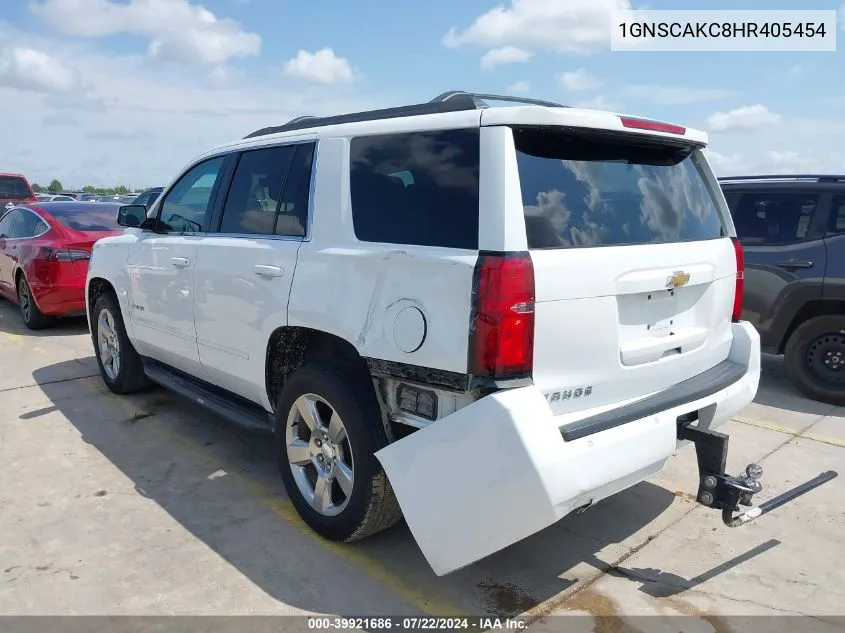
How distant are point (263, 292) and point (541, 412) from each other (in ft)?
5.76

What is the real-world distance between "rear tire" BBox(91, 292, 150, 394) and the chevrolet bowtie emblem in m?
4.20

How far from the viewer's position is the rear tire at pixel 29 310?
834cm

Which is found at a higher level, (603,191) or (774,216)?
(603,191)

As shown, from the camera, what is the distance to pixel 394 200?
2.98 m

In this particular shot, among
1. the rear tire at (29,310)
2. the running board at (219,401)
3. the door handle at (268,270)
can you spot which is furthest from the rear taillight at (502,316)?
the rear tire at (29,310)

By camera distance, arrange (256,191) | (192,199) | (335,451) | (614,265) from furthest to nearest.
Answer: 1. (192,199)
2. (256,191)
3. (335,451)
4. (614,265)

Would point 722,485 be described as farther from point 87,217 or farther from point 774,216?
point 87,217

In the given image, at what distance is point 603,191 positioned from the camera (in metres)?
2.85

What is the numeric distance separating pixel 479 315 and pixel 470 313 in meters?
0.04

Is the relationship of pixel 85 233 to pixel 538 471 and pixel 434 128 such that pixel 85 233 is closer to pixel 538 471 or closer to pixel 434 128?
pixel 434 128

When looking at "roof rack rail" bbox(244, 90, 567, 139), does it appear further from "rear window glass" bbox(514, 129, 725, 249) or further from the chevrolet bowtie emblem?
the chevrolet bowtie emblem

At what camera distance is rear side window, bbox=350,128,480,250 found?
2.66 m

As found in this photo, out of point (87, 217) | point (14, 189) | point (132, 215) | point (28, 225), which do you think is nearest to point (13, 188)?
point (14, 189)

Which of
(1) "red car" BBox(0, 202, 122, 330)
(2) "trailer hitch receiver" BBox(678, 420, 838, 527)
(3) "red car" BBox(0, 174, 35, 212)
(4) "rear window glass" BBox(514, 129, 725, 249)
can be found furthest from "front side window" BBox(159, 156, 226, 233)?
(3) "red car" BBox(0, 174, 35, 212)
